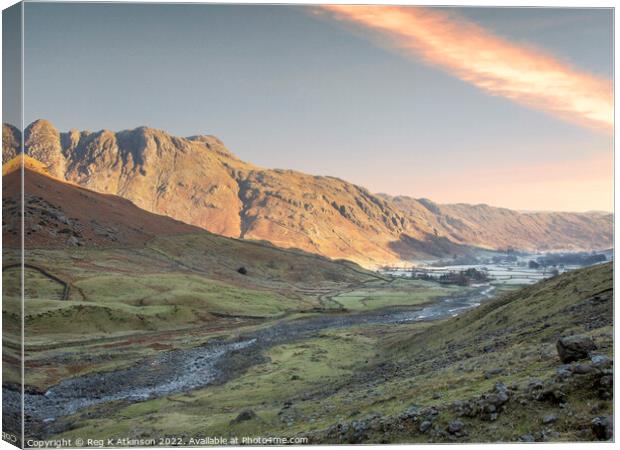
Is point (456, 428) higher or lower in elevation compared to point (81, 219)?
higher

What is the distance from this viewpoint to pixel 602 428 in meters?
13.5

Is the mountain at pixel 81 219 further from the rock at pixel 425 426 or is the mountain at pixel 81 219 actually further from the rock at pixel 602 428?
the rock at pixel 602 428

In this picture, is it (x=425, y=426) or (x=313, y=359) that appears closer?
(x=425, y=426)

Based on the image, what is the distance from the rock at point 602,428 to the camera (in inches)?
532

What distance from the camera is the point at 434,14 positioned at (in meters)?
20.4

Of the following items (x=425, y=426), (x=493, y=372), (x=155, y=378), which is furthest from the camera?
(x=155, y=378)

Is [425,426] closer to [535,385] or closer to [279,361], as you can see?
[535,385]

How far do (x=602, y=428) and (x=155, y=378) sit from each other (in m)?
33.6

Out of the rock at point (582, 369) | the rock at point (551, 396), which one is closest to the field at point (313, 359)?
the rock at point (551, 396)

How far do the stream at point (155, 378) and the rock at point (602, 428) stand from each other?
1811 centimetres

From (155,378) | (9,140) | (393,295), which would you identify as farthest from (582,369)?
(393,295)

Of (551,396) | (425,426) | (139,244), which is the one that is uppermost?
(551,396)

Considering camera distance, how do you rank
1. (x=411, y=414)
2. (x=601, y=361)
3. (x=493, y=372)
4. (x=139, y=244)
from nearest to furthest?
(x=601, y=361) → (x=411, y=414) → (x=493, y=372) → (x=139, y=244)

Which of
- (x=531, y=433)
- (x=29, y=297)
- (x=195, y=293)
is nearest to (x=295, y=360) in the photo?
(x=531, y=433)
